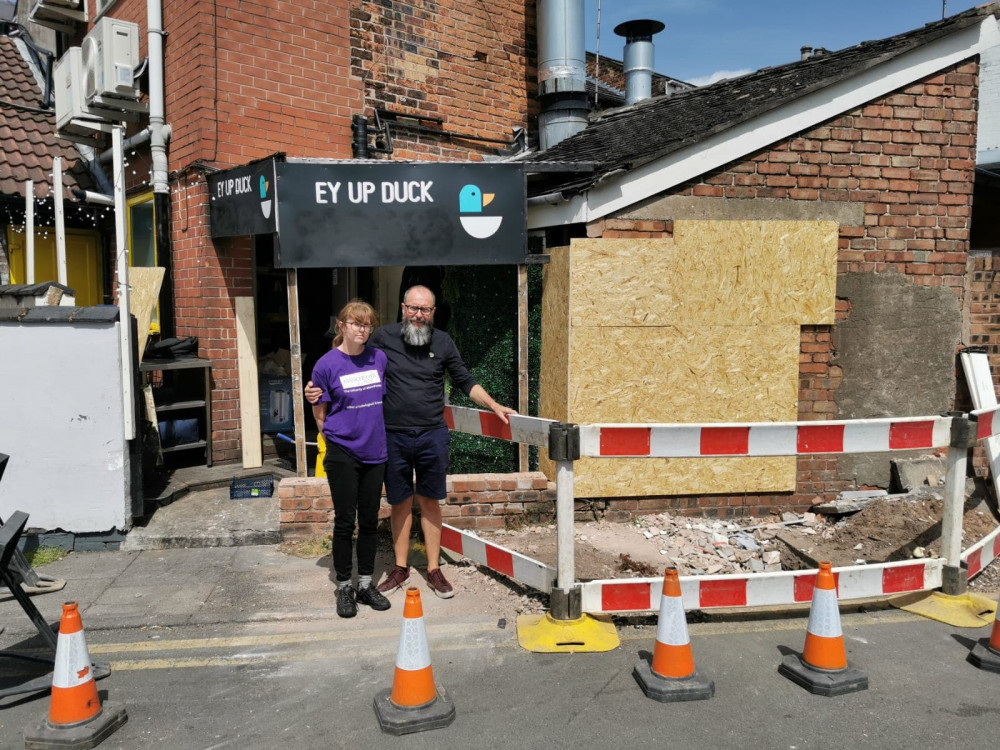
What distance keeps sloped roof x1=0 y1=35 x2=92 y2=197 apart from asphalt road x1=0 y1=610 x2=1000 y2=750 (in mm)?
7481

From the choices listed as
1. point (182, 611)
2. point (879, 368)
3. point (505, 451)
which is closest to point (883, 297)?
point (879, 368)

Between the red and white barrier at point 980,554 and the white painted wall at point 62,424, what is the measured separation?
601cm

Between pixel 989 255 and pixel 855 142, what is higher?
pixel 855 142

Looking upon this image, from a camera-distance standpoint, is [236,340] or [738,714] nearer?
[738,714]

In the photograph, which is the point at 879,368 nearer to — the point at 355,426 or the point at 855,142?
the point at 855,142

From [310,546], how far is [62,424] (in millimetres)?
2095

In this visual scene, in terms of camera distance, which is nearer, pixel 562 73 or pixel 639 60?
pixel 562 73

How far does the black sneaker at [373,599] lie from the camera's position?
4.76 meters

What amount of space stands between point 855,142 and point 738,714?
5204mm

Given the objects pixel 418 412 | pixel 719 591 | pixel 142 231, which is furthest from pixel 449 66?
pixel 719 591

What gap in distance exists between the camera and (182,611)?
4.79m

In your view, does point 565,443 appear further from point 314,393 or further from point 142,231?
point 142,231

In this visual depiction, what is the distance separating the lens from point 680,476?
6.60 metres

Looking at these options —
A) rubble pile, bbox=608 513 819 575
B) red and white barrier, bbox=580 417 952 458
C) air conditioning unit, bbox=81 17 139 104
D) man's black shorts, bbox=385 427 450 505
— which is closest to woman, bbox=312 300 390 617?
man's black shorts, bbox=385 427 450 505
